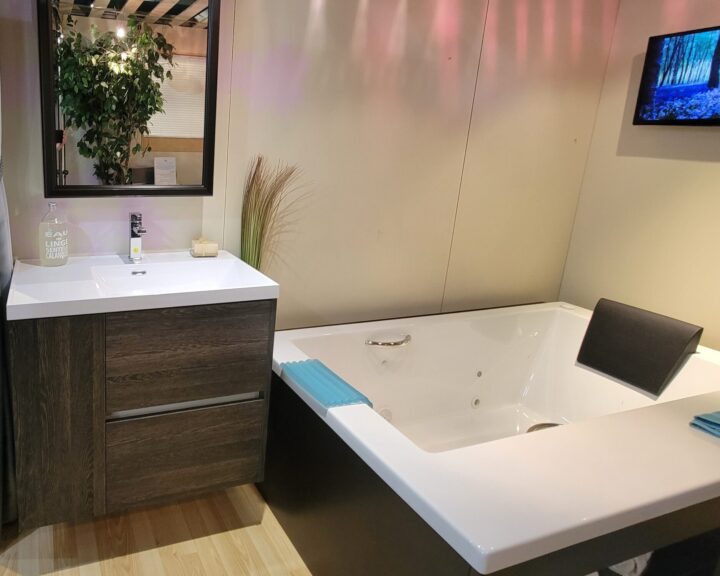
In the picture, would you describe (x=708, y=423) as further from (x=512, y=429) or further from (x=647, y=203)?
(x=647, y=203)

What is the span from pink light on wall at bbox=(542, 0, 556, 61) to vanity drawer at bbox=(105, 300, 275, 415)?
5.92 feet

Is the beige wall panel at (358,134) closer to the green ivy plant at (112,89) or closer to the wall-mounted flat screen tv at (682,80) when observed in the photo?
the green ivy plant at (112,89)

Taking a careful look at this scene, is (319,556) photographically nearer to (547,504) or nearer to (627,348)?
(547,504)

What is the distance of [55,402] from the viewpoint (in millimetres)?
1777

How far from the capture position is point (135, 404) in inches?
73.9

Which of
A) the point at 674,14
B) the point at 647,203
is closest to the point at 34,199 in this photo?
the point at 647,203

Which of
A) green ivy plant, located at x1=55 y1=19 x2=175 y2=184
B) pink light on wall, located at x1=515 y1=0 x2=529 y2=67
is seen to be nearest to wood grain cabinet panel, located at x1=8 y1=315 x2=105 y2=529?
green ivy plant, located at x1=55 y1=19 x2=175 y2=184

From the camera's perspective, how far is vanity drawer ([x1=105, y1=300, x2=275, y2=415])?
1.82m

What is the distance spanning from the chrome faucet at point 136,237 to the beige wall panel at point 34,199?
0.07 metres

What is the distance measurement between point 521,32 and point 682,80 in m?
0.71

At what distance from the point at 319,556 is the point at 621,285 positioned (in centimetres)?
195

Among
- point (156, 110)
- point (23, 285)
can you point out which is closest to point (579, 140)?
point (156, 110)

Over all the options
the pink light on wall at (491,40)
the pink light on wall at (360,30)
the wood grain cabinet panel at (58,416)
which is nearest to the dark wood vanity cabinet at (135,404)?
the wood grain cabinet panel at (58,416)

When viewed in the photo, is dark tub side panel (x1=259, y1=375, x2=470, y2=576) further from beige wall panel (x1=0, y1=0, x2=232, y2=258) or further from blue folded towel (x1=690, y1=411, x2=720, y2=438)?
blue folded towel (x1=690, y1=411, x2=720, y2=438)
